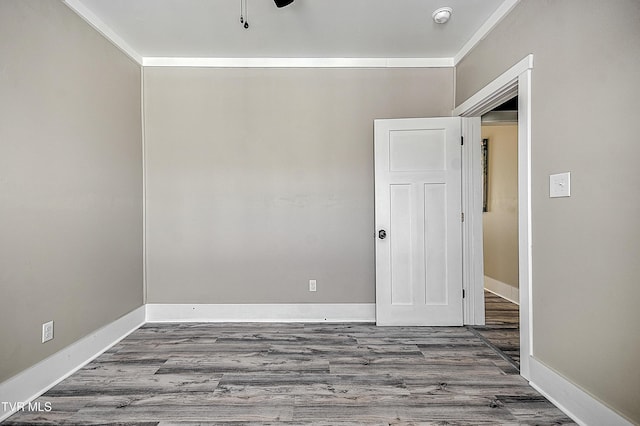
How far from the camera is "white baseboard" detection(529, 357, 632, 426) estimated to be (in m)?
1.68

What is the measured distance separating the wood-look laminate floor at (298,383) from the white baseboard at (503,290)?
1.46 metres

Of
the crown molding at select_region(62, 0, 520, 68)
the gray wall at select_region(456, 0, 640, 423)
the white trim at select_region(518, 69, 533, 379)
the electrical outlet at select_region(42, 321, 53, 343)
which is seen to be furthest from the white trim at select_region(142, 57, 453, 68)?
the electrical outlet at select_region(42, 321, 53, 343)

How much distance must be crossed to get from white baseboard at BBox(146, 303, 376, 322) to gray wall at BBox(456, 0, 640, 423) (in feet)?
Result: 5.49

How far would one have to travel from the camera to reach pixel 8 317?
1.94 metres

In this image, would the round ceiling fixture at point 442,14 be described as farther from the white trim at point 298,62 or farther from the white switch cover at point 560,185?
the white switch cover at point 560,185

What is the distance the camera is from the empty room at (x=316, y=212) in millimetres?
1858

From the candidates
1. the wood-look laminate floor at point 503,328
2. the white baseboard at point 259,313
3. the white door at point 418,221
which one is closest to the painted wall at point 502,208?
the wood-look laminate floor at point 503,328

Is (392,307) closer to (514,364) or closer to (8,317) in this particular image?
(514,364)

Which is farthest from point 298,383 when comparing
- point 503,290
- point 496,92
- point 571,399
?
point 503,290

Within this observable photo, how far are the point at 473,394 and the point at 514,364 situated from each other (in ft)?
2.00

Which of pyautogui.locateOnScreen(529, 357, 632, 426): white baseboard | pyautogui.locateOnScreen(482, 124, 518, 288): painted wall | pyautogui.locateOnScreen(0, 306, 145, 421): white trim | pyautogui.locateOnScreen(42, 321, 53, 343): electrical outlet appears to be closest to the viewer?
pyautogui.locateOnScreen(529, 357, 632, 426): white baseboard

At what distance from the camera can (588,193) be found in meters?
1.79

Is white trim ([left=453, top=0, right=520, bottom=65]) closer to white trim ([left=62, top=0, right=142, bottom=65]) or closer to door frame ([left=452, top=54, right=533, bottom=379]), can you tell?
door frame ([left=452, top=54, right=533, bottom=379])

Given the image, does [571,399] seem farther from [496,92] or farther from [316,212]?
[316,212]
